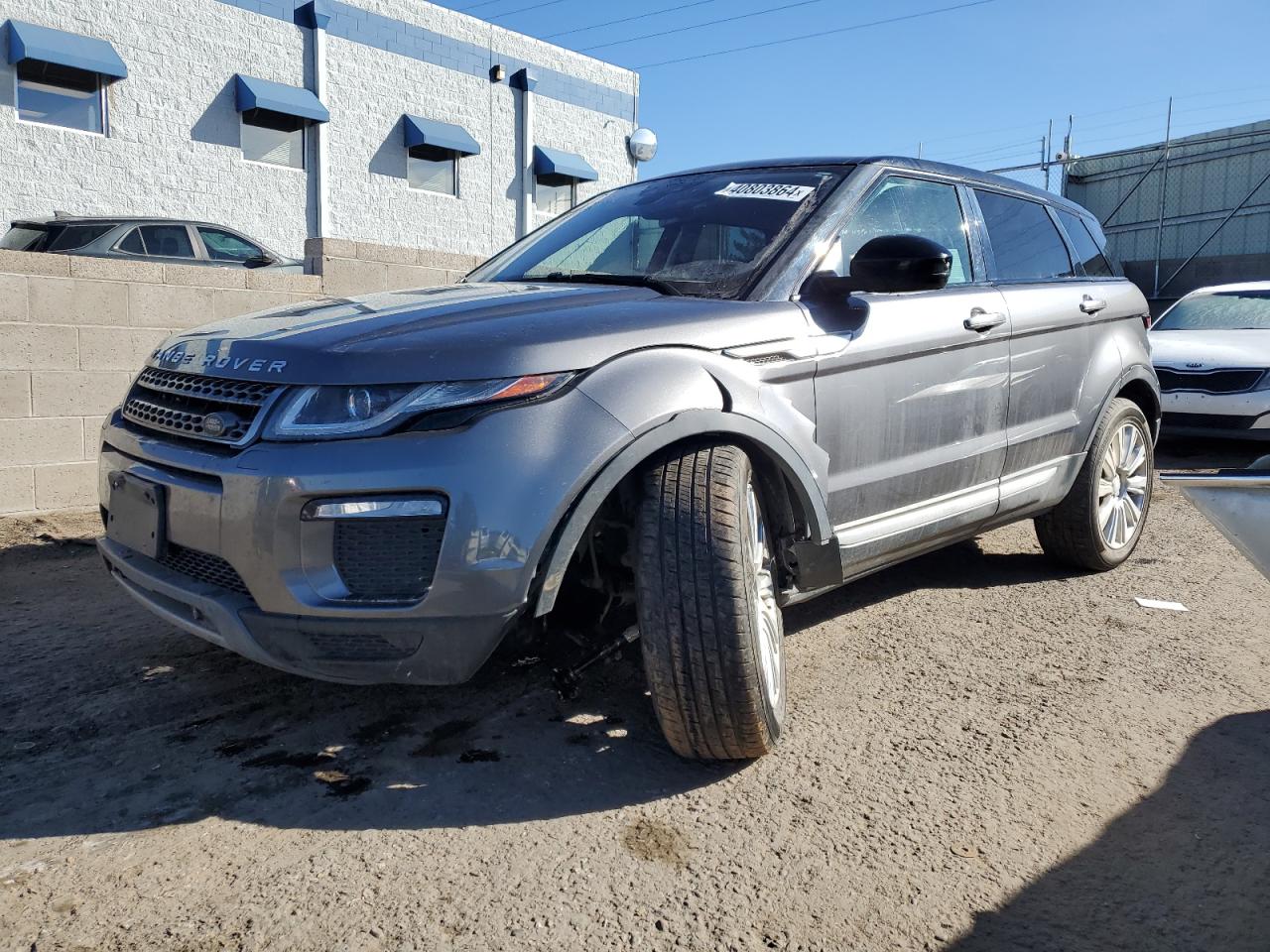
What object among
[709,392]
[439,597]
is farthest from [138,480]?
[709,392]

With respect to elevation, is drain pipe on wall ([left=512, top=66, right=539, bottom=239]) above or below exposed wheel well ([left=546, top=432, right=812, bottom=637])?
above

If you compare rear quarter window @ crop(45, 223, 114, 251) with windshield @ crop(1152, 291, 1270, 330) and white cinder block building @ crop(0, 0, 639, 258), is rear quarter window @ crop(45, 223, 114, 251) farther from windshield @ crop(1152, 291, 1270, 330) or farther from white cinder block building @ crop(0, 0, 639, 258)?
windshield @ crop(1152, 291, 1270, 330)

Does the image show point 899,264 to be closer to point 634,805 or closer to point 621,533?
point 621,533

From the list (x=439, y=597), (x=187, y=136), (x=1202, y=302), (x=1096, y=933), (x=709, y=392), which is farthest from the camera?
(x=187, y=136)

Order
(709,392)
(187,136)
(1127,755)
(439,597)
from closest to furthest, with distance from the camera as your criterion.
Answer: (439,597), (709,392), (1127,755), (187,136)

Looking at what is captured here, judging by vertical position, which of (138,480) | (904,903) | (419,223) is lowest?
(904,903)

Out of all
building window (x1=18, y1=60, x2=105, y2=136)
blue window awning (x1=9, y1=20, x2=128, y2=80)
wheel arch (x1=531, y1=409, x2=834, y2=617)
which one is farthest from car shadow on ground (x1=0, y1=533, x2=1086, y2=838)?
building window (x1=18, y1=60, x2=105, y2=136)

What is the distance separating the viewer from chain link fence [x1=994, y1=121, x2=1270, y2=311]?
16.7 metres

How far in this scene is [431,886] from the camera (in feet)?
7.28

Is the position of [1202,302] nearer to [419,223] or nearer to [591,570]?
[591,570]

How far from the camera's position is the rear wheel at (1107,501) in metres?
4.52

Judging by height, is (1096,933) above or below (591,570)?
below

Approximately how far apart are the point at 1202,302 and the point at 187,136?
12262mm

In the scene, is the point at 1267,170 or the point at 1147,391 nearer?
the point at 1147,391
